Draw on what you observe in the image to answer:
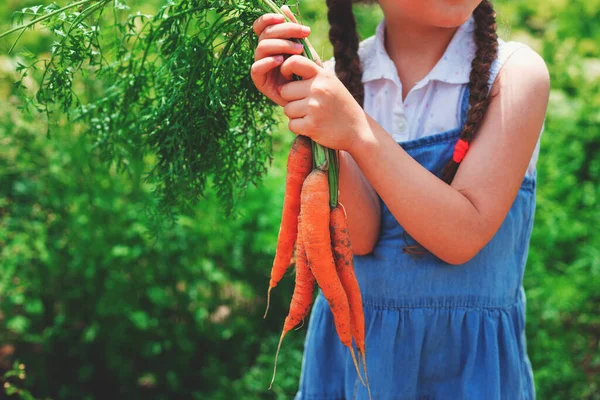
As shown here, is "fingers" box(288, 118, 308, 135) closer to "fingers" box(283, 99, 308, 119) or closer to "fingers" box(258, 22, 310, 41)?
"fingers" box(283, 99, 308, 119)

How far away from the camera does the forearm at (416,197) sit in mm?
1313

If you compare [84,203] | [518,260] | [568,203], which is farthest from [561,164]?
[84,203]

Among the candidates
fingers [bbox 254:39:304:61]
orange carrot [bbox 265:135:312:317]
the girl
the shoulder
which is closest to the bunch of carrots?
orange carrot [bbox 265:135:312:317]

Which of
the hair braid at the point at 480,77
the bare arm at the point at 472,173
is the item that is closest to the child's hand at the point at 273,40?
the bare arm at the point at 472,173

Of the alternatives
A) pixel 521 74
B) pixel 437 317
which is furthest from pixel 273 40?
pixel 437 317

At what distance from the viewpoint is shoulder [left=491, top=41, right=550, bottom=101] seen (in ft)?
4.61

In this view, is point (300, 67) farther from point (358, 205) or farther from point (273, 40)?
point (358, 205)

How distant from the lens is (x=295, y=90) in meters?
1.27

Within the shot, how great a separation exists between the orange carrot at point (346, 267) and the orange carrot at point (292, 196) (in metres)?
0.14

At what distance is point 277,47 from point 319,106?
153mm

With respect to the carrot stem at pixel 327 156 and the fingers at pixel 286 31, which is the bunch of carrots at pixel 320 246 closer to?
the carrot stem at pixel 327 156

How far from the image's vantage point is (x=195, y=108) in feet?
4.82

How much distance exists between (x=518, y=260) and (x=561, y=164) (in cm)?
207

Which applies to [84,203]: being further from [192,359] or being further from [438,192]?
[438,192]
